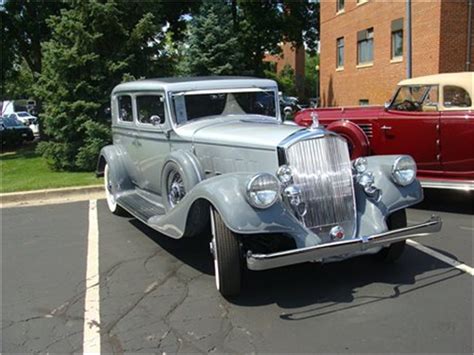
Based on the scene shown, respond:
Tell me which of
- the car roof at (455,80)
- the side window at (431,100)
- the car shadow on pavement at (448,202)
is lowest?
the car shadow on pavement at (448,202)

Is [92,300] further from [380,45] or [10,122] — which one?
[10,122]

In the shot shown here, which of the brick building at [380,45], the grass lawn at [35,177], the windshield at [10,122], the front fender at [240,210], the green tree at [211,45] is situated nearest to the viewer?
the front fender at [240,210]

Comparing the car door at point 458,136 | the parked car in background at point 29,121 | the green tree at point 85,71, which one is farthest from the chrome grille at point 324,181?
the parked car in background at point 29,121

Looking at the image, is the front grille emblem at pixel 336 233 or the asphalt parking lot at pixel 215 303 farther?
the front grille emblem at pixel 336 233

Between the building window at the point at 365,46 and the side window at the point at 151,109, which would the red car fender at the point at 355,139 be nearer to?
the side window at the point at 151,109

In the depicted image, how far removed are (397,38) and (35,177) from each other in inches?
664

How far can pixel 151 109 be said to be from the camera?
658cm

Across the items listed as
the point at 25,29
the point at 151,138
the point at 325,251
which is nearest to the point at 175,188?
the point at 151,138

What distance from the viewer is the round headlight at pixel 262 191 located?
421 cm

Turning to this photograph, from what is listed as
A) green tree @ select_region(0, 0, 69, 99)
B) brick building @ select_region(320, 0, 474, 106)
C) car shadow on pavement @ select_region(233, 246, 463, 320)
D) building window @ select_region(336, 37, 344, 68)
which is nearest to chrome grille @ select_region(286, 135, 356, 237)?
car shadow on pavement @ select_region(233, 246, 463, 320)

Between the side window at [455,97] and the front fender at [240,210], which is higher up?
the side window at [455,97]

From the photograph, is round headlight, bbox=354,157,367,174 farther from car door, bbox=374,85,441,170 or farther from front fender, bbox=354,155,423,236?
car door, bbox=374,85,441,170

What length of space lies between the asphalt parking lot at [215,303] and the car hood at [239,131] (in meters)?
1.24

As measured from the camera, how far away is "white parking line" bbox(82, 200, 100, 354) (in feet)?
12.4
